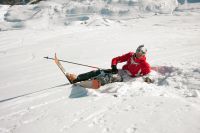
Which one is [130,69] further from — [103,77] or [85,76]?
[85,76]

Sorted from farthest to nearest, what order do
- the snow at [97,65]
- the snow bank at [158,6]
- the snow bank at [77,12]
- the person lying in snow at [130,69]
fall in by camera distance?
the snow bank at [158,6] < the snow bank at [77,12] < the person lying in snow at [130,69] < the snow at [97,65]

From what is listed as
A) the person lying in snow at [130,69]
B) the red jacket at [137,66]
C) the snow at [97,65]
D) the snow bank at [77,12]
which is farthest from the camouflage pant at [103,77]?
the snow bank at [77,12]

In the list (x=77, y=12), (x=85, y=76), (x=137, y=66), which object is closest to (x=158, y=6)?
(x=77, y=12)

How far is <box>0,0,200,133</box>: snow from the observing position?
17.4 ft

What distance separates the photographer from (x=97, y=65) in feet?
36.8

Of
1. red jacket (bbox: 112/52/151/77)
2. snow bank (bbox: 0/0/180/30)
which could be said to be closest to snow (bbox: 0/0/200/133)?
snow bank (bbox: 0/0/180/30)

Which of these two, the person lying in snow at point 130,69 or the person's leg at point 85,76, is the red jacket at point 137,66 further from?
the person's leg at point 85,76

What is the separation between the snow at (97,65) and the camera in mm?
5293

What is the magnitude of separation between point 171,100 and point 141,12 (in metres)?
19.2

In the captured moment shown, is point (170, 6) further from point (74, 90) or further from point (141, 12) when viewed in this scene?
point (74, 90)

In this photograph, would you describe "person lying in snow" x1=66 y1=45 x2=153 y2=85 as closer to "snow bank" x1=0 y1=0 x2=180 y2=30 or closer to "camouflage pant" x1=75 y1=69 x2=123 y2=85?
"camouflage pant" x1=75 y1=69 x2=123 y2=85

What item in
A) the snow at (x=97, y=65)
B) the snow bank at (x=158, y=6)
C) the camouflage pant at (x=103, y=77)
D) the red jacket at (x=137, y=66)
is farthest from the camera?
the snow bank at (x=158, y=6)

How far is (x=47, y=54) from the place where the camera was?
14.2 m

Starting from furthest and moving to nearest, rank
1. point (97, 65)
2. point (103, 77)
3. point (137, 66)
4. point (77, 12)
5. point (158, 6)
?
point (158, 6), point (77, 12), point (97, 65), point (137, 66), point (103, 77)
